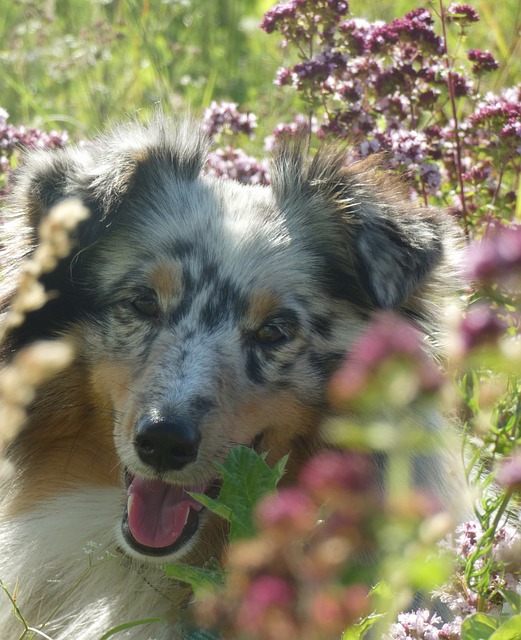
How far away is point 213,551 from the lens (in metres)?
3.09

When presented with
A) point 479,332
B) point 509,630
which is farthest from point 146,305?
point 479,332

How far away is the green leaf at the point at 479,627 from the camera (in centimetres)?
194

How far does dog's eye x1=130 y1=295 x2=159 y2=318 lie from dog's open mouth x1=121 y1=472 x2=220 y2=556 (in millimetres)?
510

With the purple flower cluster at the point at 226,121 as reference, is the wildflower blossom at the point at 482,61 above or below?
above

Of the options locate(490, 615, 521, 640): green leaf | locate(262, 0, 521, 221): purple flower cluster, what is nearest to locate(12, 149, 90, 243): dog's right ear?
locate(262, 0, 521, 221): purple flower cluster

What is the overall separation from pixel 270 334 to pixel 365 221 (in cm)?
48

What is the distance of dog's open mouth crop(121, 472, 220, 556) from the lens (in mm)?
2902

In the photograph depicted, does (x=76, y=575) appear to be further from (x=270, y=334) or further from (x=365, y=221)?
(x=365, y=221)

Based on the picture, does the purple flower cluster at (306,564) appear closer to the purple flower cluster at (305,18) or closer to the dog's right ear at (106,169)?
the dog's right ear at (106,169)

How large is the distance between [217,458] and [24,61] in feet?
17.1

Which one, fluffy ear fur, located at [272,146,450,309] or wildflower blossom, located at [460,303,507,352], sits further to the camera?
fluffy ear fur, located at [272,146,450,309]

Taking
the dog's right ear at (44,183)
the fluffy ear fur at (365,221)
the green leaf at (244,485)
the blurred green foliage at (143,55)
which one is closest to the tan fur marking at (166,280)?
the dog's right ear at (44,183)

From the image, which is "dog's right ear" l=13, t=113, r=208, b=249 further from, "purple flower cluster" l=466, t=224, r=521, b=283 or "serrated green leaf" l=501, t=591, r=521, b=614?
"purple flower cluster" l=466, t=224, r=521, b=283

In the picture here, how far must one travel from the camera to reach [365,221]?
3.21 m
